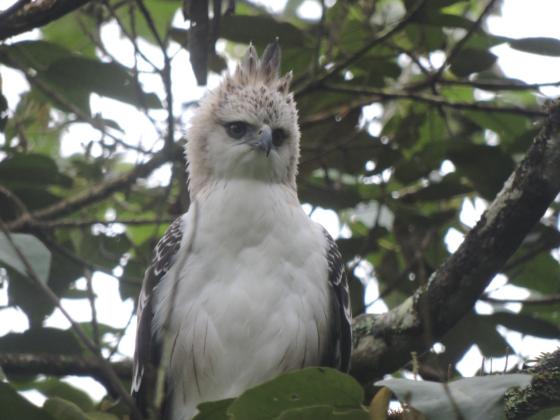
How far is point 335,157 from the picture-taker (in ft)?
23.3

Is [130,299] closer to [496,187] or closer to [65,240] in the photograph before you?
[65,240]

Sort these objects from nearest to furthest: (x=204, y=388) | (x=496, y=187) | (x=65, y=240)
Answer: (x=204, y=388), (x=496, y=187), (x=65, y=240)

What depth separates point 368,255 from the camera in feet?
24.0

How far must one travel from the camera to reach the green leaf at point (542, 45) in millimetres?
5621

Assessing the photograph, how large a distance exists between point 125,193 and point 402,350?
2.63m

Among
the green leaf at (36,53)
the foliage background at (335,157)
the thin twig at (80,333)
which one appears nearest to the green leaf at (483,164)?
the foliage background at (335,157)

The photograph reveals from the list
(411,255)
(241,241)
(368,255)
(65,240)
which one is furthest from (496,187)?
(65,240)

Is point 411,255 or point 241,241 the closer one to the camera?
point 241,241

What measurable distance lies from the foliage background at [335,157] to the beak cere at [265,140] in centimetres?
49

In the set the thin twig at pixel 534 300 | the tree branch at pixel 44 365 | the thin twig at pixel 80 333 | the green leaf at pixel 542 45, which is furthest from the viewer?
the thin twig at pixel 534 300

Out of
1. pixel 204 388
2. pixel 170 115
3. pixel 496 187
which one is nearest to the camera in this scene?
pixel 170 115

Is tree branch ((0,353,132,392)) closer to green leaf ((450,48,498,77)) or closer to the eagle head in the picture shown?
the eagle head

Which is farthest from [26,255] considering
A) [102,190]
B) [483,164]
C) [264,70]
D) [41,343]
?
[483,164]

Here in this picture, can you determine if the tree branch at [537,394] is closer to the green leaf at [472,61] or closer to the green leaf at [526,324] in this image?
the green leaf at [526,324]
